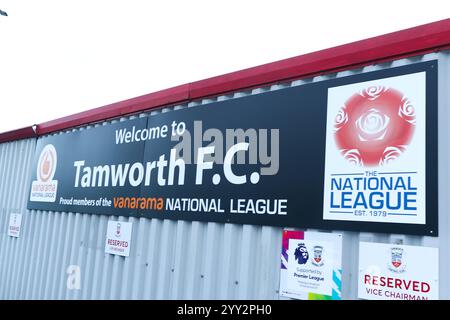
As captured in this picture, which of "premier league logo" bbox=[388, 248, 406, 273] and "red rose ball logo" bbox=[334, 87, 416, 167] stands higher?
"red rose ball logo" bbox=[334, 87, 416, 167]

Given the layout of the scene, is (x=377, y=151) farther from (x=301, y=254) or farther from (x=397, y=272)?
(x=301, y=254)

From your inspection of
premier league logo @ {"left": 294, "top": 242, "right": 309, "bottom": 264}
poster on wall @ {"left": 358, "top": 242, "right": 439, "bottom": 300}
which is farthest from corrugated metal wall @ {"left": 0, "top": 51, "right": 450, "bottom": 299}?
premier league logo @ {"left": 294, "top": 242, "right": 309, "bottom": 264}

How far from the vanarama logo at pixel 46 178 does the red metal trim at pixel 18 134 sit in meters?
0.61

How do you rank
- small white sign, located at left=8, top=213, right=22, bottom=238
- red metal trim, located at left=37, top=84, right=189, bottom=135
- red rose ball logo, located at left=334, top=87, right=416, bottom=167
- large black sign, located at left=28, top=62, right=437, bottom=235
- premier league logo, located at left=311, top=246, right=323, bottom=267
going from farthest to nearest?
1. small white sign, located at left=8, top=213, right=22, bottom=238
2. red metal trim, located at left=37, top=84, right=189, bottom=135
3. premier league logo, located at left=311, top=246, right=323, bottom=267
4. large black sign, located at left=28, top=62, right=437, bottom=235
5. red rose ball logo, located at left=334, top=87, right=416, bottom=167

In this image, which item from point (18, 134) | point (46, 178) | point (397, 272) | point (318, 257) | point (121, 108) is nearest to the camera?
point (397, 272)

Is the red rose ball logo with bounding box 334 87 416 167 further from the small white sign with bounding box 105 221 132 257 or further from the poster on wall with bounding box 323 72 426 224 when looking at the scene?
the small white sign with bounding box 105 221 132 257

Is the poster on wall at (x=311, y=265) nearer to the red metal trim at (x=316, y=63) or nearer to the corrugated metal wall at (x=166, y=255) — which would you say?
the corrugated metal wall at (x=166, y=255)

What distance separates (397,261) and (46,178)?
5.23m

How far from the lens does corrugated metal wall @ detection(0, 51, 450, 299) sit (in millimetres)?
2689

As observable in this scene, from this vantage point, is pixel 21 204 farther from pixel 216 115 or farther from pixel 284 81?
pixel 284 81

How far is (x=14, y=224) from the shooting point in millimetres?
6547

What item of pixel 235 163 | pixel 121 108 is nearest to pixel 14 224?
pixel 121 108

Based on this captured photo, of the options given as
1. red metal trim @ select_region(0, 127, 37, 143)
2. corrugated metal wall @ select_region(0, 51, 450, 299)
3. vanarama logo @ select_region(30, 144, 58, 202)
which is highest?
A: red metal trim @ select_region(0, 127, 37, 143)

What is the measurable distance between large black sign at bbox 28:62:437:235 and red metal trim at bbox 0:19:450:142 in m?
0.13
